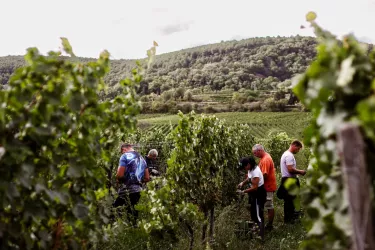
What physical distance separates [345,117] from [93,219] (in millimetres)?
1631

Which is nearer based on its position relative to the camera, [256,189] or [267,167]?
[256,189]

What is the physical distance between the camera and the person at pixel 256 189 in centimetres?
659

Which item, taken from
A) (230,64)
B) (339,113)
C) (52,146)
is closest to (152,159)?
(52,146)

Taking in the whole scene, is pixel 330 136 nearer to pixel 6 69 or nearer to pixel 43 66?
pixel 43 66

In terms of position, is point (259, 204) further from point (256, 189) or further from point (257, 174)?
point (257, 174)

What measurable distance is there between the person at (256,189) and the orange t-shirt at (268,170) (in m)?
0.41

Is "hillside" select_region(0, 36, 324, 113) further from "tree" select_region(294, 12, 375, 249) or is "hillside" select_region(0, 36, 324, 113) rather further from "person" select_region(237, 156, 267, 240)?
"tree" select_region(294, 12, 375, 249)

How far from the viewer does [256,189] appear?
665cm

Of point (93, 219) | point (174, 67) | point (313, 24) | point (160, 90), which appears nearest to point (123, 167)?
point (93, 219)

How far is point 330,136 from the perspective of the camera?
1341 mm

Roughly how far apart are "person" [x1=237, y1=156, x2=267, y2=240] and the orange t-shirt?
41 centimetres

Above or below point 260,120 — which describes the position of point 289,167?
above

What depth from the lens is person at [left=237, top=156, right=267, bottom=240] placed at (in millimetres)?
6586

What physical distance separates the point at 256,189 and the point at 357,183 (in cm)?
570
